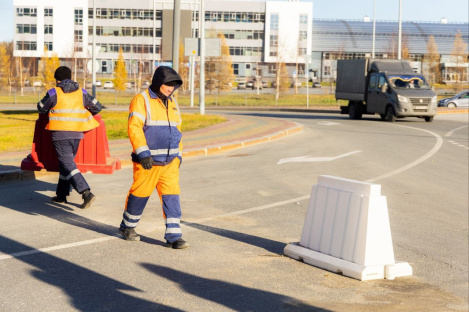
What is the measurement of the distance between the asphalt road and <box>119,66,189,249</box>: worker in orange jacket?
17.9 inches

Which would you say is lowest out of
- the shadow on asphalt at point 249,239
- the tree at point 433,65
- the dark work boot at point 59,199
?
the shadow on asphalt at point 249,239

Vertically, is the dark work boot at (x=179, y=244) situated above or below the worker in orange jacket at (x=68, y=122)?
below

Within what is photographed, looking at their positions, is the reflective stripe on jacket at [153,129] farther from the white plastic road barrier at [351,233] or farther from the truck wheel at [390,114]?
the truck wheel at [390,114]

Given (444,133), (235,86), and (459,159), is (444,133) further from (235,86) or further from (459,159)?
(235,86)

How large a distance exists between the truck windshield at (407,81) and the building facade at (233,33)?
7626 centimetres

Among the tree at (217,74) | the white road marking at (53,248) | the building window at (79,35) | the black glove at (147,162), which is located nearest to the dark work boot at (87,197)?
the white road marking at (53,248)

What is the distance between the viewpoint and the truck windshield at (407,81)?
32156mm

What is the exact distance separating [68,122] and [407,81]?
24.9 m

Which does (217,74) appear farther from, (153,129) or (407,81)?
(153,129)

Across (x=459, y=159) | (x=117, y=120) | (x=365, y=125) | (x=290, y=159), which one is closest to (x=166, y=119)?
(x=290, y=159)

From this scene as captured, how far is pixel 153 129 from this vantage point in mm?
7387

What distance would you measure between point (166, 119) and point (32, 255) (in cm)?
186

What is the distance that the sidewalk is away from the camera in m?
13.1

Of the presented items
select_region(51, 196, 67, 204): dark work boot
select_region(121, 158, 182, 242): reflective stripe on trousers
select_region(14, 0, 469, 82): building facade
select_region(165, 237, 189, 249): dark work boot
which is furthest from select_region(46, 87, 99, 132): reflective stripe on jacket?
select_region(14, 0, 469, 82): building facade
